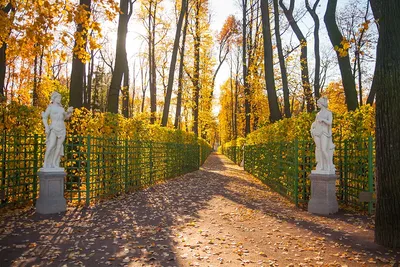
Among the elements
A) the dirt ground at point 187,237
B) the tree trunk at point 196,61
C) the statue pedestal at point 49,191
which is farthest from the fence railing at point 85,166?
the tree trunk at point 196,61

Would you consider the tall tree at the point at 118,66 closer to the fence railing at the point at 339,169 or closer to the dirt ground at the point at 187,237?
the dirt ground at the point at 187,237

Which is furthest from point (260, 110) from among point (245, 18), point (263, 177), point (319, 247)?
point (319, 247)

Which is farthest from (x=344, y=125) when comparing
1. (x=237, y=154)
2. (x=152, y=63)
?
(x=237, y=154)

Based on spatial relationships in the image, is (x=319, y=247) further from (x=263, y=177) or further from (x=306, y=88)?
(x=306, y=88)

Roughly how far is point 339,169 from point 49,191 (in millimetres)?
7043

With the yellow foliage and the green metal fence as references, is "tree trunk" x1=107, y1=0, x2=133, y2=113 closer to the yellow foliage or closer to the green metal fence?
the yellow foliage

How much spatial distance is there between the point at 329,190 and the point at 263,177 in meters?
7.44

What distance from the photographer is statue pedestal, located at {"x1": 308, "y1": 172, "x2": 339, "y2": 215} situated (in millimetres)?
7949

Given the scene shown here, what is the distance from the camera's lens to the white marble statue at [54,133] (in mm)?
7691

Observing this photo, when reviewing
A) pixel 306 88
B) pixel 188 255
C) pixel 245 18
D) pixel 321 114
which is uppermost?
pixel 245 18

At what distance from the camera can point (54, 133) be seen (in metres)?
7.69

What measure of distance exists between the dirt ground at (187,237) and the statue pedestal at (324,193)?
0.28 metres

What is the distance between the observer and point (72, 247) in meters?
→ 5.21

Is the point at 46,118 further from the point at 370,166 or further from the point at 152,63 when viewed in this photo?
the point at 152,63
